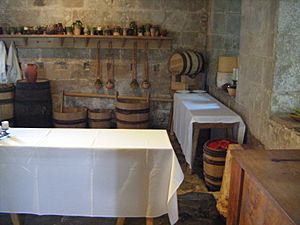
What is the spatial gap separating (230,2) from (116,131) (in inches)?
106

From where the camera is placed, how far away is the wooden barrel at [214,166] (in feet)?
10.2

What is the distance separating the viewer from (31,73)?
479 centimetres

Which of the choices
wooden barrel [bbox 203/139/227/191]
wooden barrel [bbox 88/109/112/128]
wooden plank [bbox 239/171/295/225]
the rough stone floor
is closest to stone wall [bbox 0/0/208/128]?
wooden barrel [bbox 88/109/112/128]

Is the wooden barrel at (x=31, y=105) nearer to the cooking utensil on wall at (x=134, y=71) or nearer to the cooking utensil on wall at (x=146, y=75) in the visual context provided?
the cooking utensil on wall at (x=134, y=71)

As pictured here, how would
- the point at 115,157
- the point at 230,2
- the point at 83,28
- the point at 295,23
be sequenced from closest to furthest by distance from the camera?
the point at 115,157, the point at 295,23, the point at 230,2, the point at 83,28

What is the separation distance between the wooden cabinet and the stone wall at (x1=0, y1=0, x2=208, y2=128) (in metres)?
3.72

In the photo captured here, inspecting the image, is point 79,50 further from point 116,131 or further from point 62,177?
point 62,177

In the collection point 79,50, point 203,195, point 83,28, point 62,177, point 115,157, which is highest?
point 83,28

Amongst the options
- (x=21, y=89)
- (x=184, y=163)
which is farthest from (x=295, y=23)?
(x=21, y=89)

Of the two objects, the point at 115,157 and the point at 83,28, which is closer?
the point at 115,157

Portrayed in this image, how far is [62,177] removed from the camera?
7.38ft

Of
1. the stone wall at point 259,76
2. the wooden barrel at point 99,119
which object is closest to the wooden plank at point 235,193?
the stone wall at point 259,76

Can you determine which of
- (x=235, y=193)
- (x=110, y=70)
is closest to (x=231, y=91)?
(x=110, y=70)

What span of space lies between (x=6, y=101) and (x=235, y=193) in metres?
3.95
